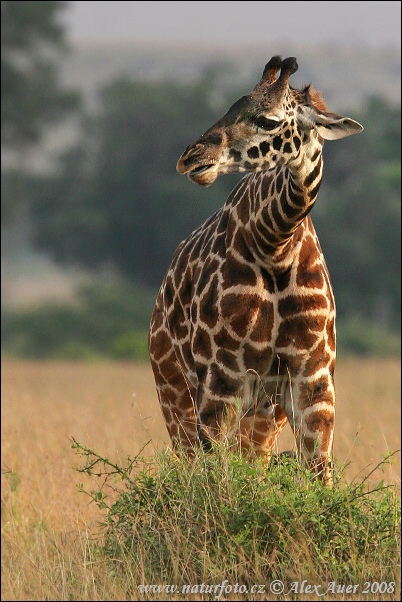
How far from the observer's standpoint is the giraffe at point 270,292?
5641 mm

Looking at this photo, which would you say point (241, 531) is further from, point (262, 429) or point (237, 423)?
point (262, 429)

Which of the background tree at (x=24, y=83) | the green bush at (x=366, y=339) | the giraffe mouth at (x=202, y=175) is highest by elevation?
the background tree at (x=24, y=83)

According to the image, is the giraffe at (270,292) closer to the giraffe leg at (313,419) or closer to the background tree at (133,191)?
the giraffe leg at (313,419)

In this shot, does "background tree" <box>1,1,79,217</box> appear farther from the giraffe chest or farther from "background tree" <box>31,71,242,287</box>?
the giraffe chest

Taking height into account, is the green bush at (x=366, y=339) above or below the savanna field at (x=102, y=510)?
above

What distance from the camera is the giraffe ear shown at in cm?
549

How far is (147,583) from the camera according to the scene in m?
5.44

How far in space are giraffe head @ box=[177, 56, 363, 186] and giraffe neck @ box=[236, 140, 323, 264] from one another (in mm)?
95

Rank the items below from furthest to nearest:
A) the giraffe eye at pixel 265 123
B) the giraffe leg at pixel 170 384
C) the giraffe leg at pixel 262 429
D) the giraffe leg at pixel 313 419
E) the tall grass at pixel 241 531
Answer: the giraffe leg at pixel 170 384 → the giraffe leg at pixel 262 429 → the giraffe leg at pixel 313 419 → the giraffe eye at pixel 265 123 → the tall grass at pixel 241 531

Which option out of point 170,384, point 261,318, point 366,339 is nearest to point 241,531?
point 261,318

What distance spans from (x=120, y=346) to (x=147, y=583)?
23.3 metres

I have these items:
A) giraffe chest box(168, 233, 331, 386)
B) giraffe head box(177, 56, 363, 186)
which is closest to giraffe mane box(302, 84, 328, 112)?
giraffe head box(177, 56, 363, 186)

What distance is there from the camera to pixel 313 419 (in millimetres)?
6090

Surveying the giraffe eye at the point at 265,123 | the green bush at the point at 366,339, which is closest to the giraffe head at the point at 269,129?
the giraffe eye at the point at 265,123
